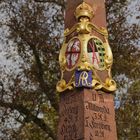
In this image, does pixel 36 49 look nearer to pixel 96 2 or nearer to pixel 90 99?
pixel 96 2

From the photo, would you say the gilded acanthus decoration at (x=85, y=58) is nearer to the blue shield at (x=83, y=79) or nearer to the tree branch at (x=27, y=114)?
the blue shield at (x=83, y=79)

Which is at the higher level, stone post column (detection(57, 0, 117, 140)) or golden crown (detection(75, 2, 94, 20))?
golden crown (detection(75, 2, 94, 20))

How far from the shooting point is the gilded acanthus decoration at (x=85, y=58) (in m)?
9.14

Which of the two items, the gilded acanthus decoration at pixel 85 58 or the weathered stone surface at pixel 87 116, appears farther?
the gilded acanthus decoration at pixel 85 58

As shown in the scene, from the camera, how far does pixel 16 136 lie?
56.1 ft

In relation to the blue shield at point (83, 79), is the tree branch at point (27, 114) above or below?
above

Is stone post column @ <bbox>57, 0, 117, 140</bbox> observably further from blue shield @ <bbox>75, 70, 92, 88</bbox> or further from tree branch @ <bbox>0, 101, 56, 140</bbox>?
tree branch @ <bbox>0, 101, 56, 140</bbox>

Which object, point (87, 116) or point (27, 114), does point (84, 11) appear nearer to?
point (87, 116)

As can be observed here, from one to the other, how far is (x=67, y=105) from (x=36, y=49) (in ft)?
27.6

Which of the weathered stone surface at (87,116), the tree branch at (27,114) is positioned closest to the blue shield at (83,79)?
the weathered stone surface at (87,116)

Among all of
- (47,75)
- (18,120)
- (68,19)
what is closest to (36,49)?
(47,75)

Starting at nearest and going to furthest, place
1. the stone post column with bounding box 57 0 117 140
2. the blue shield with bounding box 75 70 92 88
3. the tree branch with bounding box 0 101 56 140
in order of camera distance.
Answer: the stone post column with bounding box 57 0 117 140
the blue shield with bounding box 75 70 92 88
the tree branch with bounding box 0 101 56 140

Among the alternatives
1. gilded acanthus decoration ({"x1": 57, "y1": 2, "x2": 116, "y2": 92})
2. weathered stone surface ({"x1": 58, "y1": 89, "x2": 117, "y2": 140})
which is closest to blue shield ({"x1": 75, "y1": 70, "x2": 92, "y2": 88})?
gilded acanthus decoration ({"x1": 57, "y1": 2, "x2": 116, "y2": 92})

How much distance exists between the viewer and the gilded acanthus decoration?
914 cm
